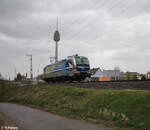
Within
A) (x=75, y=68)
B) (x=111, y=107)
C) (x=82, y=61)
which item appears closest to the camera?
(x=111, y=107)

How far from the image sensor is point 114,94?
1230 centimetres

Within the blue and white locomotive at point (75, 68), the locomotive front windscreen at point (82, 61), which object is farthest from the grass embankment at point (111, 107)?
the locomotive front windscreen at point (82, 61)

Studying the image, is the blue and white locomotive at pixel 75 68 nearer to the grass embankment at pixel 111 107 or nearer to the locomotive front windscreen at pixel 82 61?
the locomotive front windscreen at pixel 82 61

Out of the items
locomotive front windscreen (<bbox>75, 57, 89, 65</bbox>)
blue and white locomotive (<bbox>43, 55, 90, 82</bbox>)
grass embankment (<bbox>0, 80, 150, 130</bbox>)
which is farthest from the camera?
locomotive front windscreen (<bbox>75, 57, 89, 65</bbox>)

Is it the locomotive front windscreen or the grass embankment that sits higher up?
the locomotive front windscreen

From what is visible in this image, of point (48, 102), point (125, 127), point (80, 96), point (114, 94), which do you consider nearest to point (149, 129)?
point (125, 127)

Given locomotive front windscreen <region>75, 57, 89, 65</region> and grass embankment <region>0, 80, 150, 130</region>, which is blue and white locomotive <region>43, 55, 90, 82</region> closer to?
locomotive front windscreen <region>75, 57, 89, 65</region>

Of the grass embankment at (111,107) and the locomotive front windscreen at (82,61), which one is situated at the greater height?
the locomotive front windscreen at (82,61)

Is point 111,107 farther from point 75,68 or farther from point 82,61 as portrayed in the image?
point 82,61

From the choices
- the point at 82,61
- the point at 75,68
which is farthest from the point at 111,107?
the point at 82,61

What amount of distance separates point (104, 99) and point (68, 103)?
403 cm

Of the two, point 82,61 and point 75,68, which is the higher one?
point 82,61

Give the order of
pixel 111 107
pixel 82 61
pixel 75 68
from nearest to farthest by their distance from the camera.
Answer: pixel 111 107, pixel 75 68, pixel 82 61

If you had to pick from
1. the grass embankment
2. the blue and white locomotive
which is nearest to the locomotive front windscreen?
the blue and white locomotive
